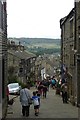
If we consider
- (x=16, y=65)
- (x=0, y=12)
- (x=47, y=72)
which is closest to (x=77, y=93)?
(x=0, y=12)

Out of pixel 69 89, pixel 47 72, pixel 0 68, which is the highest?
pixel 0 68

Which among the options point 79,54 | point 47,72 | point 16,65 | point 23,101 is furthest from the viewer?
point 47,72

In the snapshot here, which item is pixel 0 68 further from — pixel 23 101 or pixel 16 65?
pixel 16 65

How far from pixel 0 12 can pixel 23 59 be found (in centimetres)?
6608

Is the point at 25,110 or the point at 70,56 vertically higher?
the point at 70,56

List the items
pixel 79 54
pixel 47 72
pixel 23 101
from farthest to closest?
1. pixel 47 72
2. pixel 79 54
3. pixel 23 101

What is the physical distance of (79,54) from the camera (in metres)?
23.9

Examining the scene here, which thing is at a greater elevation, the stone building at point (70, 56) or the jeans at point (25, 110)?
the stone building at point (70, 56)

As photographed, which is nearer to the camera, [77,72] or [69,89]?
[77,72]

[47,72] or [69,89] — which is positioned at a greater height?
[69,89]

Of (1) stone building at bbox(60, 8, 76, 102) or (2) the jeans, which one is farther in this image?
(1) stone building at bbox(60, 8, 76, 102)

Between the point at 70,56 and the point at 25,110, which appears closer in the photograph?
the point at 25,110

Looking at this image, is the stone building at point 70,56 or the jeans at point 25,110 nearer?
the jeans at point 25,110

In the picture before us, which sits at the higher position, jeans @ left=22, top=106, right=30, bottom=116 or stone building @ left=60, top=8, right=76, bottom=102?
stone building @ left=60, top=8, right=76, bottom=102
